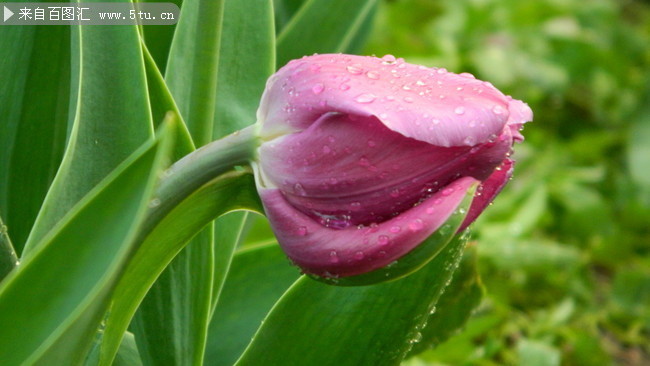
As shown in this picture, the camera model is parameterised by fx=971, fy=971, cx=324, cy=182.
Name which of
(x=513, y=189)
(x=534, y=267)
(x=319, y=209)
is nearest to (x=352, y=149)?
(x=319, y=209)

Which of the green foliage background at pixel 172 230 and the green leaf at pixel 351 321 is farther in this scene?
the green leaf at pixel 351 321

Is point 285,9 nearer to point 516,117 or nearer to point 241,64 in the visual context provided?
point 241,64

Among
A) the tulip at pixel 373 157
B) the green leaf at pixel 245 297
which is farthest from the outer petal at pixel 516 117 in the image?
the green leaf at pixel 245 297

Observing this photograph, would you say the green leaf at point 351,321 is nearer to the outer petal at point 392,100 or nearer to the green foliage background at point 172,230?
the green foliage background at point 172,230

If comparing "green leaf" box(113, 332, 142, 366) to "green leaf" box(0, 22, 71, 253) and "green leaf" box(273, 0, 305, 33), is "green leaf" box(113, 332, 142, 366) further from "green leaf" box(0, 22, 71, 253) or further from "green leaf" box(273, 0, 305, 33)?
"green leaf" box(273, 0, 305, 33)

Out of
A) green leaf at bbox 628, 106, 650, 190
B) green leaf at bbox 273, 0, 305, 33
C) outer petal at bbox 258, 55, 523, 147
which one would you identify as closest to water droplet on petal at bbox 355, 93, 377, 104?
outer petal at bbox 258, 55, 523, 147

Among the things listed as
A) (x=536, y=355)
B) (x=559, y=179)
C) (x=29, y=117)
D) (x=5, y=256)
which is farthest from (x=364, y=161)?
(x=559, y=179)
